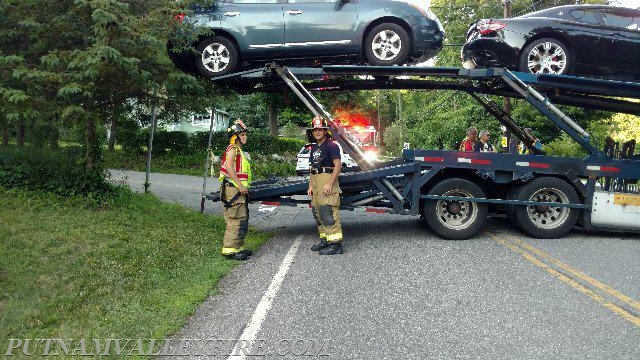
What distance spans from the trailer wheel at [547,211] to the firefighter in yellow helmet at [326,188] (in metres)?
2.78

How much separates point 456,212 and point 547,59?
9.49 feet

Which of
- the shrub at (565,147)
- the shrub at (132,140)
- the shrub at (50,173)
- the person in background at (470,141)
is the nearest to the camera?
the shrub at (50,173)

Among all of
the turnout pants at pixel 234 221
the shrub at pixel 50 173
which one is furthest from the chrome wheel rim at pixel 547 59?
the shrub at pixel 50 173

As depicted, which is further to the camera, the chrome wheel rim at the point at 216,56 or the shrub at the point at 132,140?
the shrub at the point at 132,140

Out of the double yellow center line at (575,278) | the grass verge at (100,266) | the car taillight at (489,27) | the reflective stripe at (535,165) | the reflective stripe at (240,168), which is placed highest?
the car taillight at (489,27)

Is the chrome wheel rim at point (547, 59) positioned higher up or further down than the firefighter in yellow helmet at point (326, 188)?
higher up

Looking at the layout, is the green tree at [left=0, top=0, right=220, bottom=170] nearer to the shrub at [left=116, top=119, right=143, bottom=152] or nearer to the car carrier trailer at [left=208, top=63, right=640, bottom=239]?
the car carrier trailer at [left=208, top=63, right=640, bottom=239]

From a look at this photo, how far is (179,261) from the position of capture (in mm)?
5980

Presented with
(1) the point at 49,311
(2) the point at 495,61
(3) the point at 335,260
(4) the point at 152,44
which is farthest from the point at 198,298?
(2) the point at 495,61

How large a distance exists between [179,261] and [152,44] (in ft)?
11.4

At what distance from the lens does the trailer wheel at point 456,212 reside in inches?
282

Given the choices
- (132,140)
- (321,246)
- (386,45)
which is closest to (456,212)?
(321,246)

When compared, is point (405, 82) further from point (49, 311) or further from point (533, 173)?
point (49, 311)

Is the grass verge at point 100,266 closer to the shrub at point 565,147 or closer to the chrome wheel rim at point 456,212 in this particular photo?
the chrome wheel rim at point 456,212
